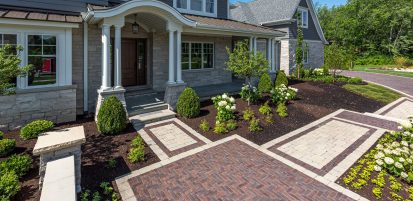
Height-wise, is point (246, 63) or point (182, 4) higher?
point (182, 4)

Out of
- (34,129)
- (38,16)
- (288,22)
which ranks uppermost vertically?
(288,22)

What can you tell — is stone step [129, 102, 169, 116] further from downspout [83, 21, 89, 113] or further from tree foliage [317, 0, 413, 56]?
tree foliage [317, 0, 413, 56]

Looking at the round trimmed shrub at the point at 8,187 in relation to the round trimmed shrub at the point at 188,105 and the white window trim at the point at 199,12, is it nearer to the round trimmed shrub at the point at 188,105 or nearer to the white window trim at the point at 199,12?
the round trimmed shrub at the point at 188,105

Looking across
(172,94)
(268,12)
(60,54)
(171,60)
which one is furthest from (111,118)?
(268,12)

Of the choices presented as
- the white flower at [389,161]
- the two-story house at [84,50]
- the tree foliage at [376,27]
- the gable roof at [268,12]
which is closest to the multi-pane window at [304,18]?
the gable roof at [268,12]

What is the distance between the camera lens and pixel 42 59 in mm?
8141

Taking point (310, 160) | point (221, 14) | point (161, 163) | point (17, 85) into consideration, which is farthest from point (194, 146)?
point (221, 14)

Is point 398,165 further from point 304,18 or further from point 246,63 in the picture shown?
point 304,18

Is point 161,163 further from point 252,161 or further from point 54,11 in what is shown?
point 54,11

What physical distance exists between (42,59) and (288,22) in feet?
63.9

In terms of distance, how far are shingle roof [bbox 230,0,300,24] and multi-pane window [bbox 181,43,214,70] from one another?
35.4 feet

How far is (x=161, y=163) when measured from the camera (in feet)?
20.1

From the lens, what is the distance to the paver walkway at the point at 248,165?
4969 mm

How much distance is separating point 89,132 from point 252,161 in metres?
5.36
